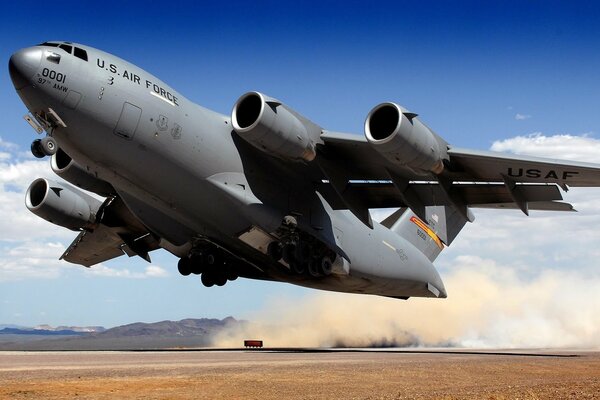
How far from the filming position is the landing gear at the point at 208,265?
20.4m

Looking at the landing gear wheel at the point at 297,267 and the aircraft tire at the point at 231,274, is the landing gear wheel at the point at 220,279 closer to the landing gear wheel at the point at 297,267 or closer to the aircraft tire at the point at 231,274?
the aircraft tire at the point at 231,274

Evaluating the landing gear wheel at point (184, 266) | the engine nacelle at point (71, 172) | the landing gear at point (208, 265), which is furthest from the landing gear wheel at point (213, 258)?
the engine nacelle at point (71, 172)

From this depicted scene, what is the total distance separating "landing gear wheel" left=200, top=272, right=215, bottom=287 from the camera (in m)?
20.7

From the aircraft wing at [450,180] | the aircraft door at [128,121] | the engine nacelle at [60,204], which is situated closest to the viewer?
the aircraft door at [128,121]

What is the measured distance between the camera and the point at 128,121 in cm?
1501

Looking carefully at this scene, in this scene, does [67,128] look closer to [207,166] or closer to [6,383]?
[207,166]

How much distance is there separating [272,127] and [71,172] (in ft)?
21.5

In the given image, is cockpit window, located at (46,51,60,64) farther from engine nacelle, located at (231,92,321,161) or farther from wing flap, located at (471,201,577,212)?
wing flap, located at (471,201,577,212)

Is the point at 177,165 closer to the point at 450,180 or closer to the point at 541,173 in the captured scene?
the point at 450,180

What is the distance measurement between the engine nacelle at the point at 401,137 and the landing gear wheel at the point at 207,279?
308 inches

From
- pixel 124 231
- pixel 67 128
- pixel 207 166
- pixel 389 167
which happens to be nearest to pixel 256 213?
pixel 207 166

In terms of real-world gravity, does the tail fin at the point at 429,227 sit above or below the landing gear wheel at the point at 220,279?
above

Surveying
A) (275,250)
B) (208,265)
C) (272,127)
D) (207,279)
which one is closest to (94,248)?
(207,279)

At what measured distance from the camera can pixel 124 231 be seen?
842 inches
